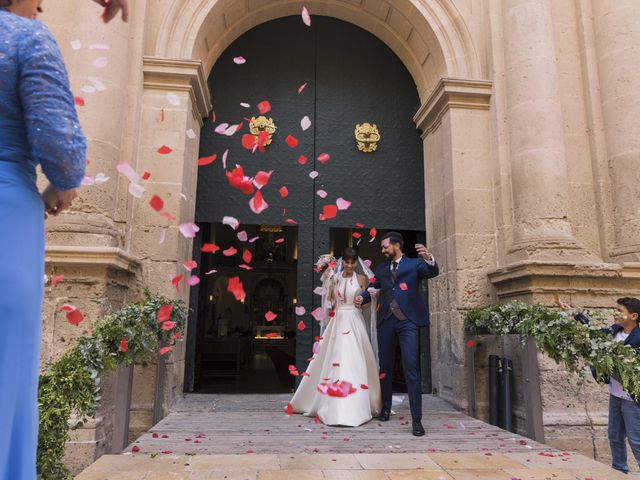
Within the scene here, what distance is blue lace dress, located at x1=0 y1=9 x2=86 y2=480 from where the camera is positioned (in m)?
1.52

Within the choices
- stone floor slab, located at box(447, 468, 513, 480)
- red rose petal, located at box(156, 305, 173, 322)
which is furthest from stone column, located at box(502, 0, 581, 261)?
red rose petal, located at box(156, 305, 173, 322)

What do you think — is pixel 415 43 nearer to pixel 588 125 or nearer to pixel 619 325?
pixel 588 125

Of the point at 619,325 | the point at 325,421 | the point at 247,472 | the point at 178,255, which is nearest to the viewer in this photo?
the point at 247,472

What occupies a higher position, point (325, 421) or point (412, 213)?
point (412, 213)

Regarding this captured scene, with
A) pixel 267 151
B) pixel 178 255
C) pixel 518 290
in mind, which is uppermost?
pixel 267 151

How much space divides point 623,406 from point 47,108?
16.6ft

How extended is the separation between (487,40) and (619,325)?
14.2ft

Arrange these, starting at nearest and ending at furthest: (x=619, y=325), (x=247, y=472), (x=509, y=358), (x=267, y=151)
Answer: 1. (x=247, y=472)
2. (x=619, y=325)
3. (x=509, y=358)
4. (x=267, y=151)

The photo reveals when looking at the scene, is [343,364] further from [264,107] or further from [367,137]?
[264,107]

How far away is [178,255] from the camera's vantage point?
6.31m

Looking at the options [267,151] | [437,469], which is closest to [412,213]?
[267,151]

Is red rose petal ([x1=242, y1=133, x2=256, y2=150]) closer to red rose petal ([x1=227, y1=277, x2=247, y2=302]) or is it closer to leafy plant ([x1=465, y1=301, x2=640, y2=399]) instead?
red rose petal ([x1=227, y1=277, x2=247, y2=302])

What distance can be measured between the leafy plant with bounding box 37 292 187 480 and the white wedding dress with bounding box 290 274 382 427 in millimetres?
1667

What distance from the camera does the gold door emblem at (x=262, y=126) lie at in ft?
25.1
